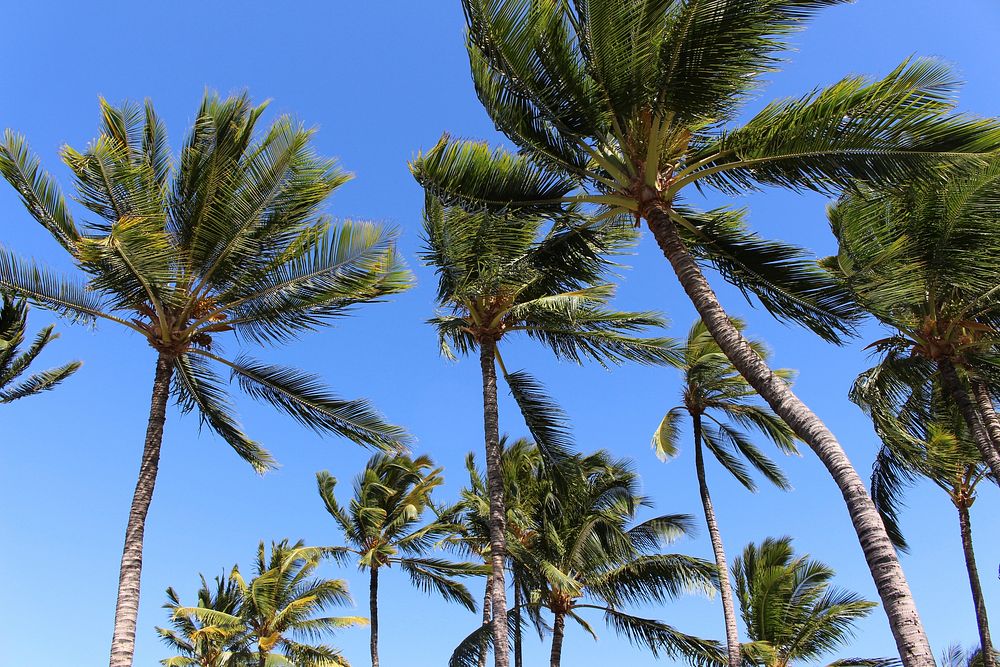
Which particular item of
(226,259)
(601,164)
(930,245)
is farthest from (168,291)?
(930,245)

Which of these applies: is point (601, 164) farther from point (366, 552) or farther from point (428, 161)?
point (366, 552)

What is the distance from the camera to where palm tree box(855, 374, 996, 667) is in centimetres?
1300

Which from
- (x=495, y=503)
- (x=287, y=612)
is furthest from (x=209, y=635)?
(x=495, y=503)

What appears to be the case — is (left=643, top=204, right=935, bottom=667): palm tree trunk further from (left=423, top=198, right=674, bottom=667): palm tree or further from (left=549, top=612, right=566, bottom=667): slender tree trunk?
(left=549, top=612, right=566, bottom=667): slender tree trunk

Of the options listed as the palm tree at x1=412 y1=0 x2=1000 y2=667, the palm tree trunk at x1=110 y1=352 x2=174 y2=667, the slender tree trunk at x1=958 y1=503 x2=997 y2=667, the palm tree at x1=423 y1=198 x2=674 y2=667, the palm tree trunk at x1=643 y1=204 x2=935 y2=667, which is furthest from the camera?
the slender tree trunk at x1=958 y1=503 x2=997 y2=667

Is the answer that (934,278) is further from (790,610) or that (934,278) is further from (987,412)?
(790,610)

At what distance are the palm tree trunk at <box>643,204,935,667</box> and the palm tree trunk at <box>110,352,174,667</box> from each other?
719cm

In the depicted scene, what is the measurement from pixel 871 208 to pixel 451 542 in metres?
18.6

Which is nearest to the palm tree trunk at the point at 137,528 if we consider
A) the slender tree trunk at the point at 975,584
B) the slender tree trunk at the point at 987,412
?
the slender tree trunk at the point at 987,412

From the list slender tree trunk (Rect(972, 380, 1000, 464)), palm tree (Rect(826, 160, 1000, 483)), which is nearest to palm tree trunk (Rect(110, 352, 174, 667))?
palm tree (Rect(826, 160, 1000, 483))

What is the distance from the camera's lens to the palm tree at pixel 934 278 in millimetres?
8727

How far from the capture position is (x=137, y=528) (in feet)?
32.7

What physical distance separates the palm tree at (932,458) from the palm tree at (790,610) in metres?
4.73

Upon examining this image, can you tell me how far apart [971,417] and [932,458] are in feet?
3.38
